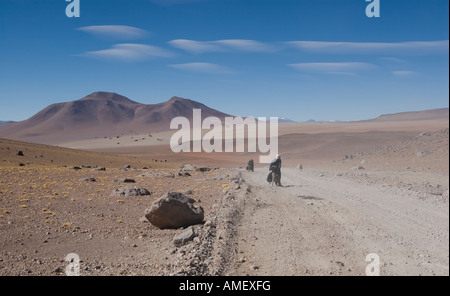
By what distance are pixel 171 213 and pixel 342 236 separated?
4.60 m

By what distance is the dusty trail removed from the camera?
5914 mm

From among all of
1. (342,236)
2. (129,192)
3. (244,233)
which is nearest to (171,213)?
(244,233)

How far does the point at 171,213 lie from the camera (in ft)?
A: 34.1

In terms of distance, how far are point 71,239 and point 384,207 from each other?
28.5 feet

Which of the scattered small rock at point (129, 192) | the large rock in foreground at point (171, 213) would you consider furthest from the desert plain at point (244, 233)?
the scattered small rock at point (129, 192)

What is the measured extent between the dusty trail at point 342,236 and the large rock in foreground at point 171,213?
154cm

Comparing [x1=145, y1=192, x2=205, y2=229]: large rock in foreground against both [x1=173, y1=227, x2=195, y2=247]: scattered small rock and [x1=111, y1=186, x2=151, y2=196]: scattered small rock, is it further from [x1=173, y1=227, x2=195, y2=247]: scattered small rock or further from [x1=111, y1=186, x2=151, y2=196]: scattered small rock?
[x1=111, y1=186, x2=151, y2=196]: scattered small rock

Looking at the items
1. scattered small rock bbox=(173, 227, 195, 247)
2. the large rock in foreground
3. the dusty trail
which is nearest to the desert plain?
the dusty trail

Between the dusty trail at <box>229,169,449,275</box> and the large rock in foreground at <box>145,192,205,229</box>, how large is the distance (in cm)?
154

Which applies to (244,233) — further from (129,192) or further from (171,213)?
(129,192)

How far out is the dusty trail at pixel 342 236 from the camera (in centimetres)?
591

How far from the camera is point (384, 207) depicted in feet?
36.9
